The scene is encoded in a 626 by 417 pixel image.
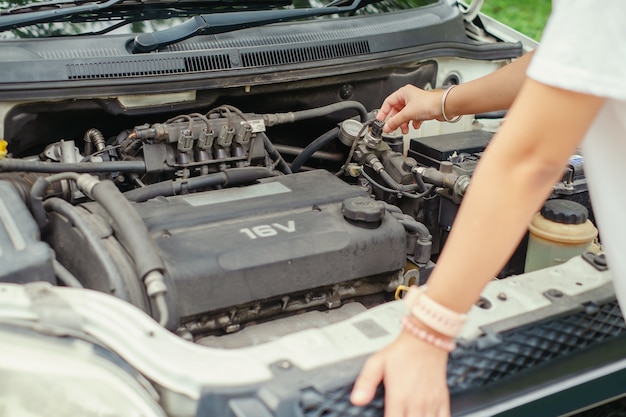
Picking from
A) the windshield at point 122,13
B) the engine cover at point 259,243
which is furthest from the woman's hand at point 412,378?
the windshield at point 122,13

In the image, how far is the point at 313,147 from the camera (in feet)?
7.24

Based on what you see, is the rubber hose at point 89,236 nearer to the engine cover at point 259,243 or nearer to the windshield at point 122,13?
the engine cover at point 259,243

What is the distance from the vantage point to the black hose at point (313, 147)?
219 cm

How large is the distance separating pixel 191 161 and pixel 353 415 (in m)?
0.96

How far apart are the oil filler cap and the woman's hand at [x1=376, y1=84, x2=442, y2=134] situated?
0.32m

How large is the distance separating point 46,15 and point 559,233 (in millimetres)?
1499

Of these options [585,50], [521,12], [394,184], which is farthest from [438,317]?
[521,12]

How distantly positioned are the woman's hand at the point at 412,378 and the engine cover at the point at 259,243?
0.45 metres

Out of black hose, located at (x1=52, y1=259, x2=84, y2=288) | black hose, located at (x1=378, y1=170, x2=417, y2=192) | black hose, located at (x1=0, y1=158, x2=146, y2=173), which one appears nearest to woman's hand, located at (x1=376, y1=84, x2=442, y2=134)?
black hose, located at (x1=378, y1=170, x2=417, y2=192)

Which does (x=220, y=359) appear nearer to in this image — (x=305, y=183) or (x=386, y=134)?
(x=305, y=183)

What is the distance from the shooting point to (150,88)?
1967 mm

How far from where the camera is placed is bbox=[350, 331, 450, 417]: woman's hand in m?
1.16

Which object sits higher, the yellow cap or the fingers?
the yellow cap

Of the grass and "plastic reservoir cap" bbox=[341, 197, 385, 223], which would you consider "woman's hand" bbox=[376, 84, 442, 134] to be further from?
the grass
